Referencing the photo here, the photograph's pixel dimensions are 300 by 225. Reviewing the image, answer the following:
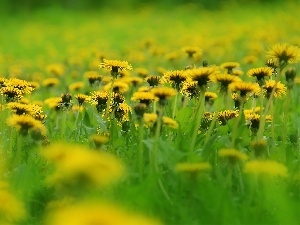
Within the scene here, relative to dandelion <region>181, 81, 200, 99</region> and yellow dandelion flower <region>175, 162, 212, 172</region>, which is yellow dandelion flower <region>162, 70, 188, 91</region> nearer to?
dandelion <region>181, 81, 200, 99</region>

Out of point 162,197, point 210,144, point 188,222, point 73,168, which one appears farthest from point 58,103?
point 73,168

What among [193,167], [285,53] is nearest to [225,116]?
[285,53]

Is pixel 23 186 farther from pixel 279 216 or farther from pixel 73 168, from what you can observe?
pixel 73 168

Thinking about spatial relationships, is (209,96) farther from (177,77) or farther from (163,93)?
(163,93)

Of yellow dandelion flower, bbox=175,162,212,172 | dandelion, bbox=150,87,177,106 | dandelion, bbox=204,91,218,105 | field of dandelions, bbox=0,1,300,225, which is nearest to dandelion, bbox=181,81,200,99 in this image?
field of dandelions, bbox=0,1,300,225

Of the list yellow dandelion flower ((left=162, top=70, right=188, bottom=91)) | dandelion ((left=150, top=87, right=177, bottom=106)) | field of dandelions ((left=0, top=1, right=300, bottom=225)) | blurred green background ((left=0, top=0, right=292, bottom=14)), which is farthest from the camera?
blurred green background ((left=0, top=0, right=292, bottom=14))

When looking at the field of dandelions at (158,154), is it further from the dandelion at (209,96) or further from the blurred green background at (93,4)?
the blurred green background at (93,4)

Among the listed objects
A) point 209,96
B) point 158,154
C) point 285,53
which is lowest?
point 158,154

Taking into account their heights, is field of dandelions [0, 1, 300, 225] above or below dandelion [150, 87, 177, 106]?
below

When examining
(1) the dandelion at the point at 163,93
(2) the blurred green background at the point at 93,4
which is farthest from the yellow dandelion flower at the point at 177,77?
(2) the blurred green background at the point at 93,4

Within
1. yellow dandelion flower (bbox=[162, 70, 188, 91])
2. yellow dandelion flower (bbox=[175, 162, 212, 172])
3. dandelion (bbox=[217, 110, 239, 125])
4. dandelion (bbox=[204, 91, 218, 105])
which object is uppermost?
yellow dandelion flower (bbox=[162, 70, 188, 91])

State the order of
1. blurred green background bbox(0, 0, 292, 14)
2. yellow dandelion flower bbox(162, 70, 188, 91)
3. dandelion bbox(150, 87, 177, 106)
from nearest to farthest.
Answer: dandelion bbox(150, 87, 177, 106), yellow dandelion flower bbox(162, 70, 188, 91), blurred green background bbox(0, 0, 292, 14)
